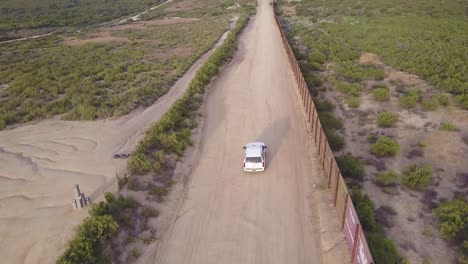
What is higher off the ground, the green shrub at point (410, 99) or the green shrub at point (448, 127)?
the green shrub at point (410, 99)

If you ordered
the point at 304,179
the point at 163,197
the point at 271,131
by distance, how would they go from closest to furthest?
the point at 163,197
the point at 304,179
the point at 271,131

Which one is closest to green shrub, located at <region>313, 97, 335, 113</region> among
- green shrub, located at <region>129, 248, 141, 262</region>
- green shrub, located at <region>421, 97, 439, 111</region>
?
green shrub, located at <region>421, 97, 439, 111</region>

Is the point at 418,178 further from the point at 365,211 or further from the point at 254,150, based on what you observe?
the point at 254,150

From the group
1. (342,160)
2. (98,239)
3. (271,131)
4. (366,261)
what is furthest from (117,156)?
(366,261)

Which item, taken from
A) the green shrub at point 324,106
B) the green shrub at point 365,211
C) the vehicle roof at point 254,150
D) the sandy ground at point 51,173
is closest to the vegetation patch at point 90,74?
the sandy ground at point 51,173

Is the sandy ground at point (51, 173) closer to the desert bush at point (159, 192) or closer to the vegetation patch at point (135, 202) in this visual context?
the vegetation patch at point (135, 202)

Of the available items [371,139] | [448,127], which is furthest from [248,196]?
[448,127]

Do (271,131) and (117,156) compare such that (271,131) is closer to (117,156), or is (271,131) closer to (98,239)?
(117,156)

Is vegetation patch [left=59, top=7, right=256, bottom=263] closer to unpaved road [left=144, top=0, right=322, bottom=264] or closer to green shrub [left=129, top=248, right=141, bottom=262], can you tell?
green shrub [left=129, top=248, right=141, bottom=262]
